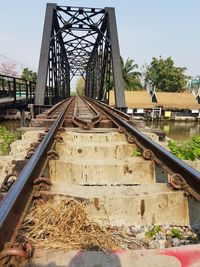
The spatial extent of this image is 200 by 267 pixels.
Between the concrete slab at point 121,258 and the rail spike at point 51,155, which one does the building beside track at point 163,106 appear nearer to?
the rail spike at point 51,155

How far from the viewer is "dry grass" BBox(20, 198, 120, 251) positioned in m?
1.66

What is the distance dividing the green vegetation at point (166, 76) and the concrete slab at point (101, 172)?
57516mm

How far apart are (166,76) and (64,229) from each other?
61681mm

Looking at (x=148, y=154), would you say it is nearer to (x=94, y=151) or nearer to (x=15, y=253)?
(x=94, y=151)

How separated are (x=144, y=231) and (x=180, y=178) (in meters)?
0.52

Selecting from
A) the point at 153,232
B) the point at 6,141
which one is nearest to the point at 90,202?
the point at 153,232

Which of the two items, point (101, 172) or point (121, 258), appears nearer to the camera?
point (121, 258)

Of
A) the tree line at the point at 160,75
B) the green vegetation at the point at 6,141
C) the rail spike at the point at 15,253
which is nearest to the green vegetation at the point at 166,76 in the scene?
the tree line at the point at 160,75

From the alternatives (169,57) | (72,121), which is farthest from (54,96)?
(169,57)

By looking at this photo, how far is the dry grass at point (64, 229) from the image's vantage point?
166 cm

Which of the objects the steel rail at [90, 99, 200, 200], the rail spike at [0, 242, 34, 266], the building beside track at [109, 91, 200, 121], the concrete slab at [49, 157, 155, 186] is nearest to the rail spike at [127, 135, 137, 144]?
the steel rail at [90, 99, 200, 200]

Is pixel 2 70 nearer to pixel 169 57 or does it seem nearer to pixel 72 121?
pixel 169 57

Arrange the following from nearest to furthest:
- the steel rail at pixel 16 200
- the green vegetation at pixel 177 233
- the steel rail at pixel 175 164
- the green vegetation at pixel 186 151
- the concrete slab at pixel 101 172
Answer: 1. the steel rail at pixel 16 200
2. the green vegetation at pixel 177 233
3. the steel rail at pixel 175 164
4. the concrete slab at pixel 101 172
5. the green vegetation at pixel 186 151

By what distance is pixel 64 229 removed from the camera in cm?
180
